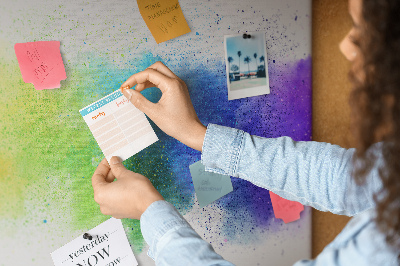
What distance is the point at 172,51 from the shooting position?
2.42ft

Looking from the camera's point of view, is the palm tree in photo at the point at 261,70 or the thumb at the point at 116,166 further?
the palm tree in photo at the point at 261,70

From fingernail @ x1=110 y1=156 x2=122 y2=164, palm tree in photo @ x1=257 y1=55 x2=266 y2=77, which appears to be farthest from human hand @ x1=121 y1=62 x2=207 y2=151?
palm tree in photo @ x1=257 y1=55 x2=266 y2=77

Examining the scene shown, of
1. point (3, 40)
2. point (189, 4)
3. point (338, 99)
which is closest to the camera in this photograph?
point (3, 40)

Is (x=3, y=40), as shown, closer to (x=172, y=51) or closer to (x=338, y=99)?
(x=172, y=51)

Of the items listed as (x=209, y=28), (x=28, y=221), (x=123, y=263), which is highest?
(x=209, y=28)

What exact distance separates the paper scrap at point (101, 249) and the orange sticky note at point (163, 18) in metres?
0.43

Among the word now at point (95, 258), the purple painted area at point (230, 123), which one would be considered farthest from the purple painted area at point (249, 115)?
the word now at point (95, 258)

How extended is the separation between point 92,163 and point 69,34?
271mm

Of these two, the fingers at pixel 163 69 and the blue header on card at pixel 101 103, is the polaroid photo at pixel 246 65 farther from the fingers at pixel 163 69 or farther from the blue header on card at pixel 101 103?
the blue header on card at pixel 101 103

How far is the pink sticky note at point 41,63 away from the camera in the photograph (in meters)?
0.62


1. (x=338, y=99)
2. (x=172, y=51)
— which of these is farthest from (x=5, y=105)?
(x=338, y=99)

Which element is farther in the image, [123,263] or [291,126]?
[291,126]

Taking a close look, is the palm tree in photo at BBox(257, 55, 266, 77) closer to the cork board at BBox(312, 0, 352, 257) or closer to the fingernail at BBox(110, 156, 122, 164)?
the cork board at BBox(312, 0, 352, 257)

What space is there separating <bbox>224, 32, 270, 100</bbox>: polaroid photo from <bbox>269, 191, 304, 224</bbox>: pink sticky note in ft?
0.98
